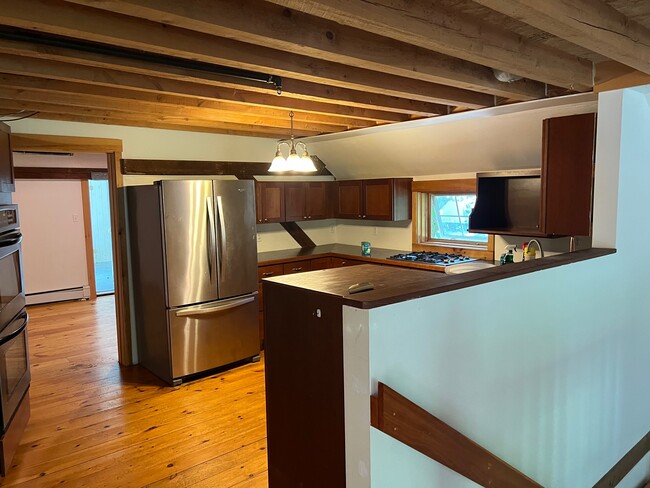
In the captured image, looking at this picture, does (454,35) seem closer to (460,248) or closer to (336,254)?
(460,248)

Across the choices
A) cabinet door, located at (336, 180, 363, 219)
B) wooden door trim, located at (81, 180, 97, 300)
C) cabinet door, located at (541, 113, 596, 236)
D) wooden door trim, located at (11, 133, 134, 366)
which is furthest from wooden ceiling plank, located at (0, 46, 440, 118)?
wooden door trim, located at (81, 180, 97, 300)

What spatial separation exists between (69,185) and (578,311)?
290 inches

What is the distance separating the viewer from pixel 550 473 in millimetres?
2443

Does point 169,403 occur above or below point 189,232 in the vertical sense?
below

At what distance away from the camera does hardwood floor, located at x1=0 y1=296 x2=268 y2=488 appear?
287 centimetres

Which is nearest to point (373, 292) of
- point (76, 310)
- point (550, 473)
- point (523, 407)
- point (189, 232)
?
point (523, 407)

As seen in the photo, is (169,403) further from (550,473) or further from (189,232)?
(550,473)

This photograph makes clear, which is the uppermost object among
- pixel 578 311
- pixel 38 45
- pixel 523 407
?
pixel 38 45

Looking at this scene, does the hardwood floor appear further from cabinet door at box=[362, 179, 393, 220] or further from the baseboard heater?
the baseboard heater

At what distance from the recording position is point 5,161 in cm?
308

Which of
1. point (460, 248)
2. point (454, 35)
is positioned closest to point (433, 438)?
point (454, 35)

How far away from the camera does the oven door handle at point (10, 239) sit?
279 cm

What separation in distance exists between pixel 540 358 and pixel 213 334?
2986 millimetres

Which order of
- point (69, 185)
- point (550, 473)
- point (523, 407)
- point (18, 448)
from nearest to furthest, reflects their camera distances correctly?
point (523, 407) → point (550, 473) → point (18, 448) → point (69, 185)
